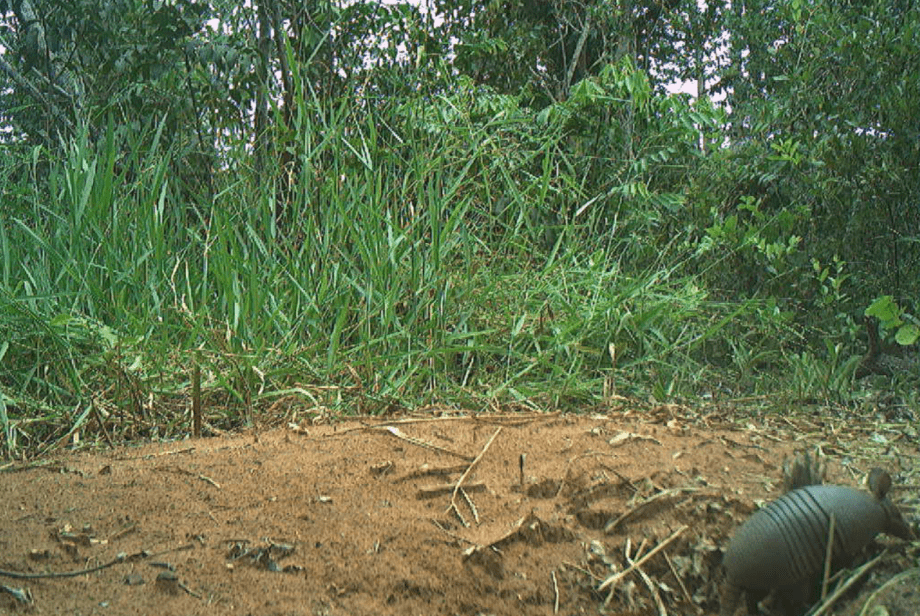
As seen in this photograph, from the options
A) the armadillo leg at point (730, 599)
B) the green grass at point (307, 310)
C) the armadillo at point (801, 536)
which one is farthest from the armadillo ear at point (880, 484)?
the green grass at point (307, 310)

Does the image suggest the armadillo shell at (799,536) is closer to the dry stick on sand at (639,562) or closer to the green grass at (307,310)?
the dry stick on sand at (639,562)

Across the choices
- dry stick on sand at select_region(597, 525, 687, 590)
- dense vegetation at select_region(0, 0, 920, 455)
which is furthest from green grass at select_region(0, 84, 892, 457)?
dry stick on sand at select_region(597, 525, 687, 590)

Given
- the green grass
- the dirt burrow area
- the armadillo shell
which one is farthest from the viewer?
the green grass

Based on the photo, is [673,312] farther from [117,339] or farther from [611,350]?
[117,339]

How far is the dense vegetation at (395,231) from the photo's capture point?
2648 millimetres

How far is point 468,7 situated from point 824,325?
147 inches

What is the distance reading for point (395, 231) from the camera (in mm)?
3004

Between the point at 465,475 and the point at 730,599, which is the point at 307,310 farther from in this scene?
the point at 730,599

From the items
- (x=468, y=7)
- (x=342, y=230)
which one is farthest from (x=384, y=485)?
(x=468, y=7)

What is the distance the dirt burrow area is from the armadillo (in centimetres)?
7

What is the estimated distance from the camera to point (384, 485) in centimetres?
181

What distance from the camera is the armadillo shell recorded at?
50.4 inches

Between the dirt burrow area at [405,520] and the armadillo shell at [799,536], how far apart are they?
0.25 ft

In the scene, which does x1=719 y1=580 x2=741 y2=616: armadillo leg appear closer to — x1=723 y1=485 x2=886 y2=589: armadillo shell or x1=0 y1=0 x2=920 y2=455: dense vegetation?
x1=723 y1=485 x2=886 y2=589: armadillo shell
